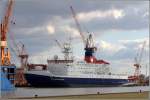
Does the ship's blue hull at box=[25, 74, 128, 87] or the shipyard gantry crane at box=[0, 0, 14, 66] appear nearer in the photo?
the shipyard gantry crane at box=[0, 0, 14, 66]

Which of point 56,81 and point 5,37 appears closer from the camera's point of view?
point 5,37

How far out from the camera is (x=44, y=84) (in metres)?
112

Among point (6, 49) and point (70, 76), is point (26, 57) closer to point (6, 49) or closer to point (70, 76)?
point (70, 76)

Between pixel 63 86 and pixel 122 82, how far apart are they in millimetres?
22484

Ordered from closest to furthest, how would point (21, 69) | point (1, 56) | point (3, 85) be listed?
point (3, 85) → point (1, 56) → point (21, 69)

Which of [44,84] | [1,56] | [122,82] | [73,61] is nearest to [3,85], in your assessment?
[1,56]

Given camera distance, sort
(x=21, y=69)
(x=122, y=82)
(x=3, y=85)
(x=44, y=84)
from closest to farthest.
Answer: (x=3, y=85), (x=44, y=84), (x=21, y=69), (x=122, y=82)

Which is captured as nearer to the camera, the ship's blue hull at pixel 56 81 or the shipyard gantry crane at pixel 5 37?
the shipyard gantry crane at pixel 5 37

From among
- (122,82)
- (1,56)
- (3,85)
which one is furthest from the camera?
(122,82)

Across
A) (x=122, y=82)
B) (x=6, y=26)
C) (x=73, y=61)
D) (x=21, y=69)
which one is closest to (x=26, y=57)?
(x=21, y=69)

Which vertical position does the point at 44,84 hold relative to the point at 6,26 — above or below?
below

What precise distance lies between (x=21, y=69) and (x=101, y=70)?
2027 cm

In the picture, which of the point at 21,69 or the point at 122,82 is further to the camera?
the point at 122,82

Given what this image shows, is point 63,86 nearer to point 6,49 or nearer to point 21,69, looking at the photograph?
point 21,69
